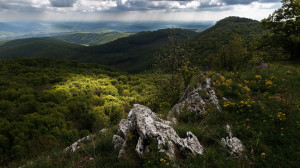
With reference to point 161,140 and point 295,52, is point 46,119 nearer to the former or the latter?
point 161,140

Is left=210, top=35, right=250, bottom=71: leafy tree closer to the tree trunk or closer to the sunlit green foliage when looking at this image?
the tree trunk

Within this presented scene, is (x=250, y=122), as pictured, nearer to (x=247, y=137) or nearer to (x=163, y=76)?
(x=247, y=137)

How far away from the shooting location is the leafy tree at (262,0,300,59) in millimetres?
15352

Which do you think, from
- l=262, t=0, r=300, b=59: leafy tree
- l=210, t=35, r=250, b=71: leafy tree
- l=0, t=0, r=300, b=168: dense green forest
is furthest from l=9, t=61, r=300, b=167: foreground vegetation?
l=262, t=0, r=300, b=59: leafy tree

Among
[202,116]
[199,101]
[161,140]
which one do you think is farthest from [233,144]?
[199,101]

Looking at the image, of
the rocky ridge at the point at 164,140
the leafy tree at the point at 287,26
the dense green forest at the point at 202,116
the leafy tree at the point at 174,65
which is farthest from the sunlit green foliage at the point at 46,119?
the leafy tree at the point at 287,26

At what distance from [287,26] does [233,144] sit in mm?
18444

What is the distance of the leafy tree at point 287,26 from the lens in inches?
604

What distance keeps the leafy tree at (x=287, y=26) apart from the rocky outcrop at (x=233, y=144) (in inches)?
620

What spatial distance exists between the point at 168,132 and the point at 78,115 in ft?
54.7

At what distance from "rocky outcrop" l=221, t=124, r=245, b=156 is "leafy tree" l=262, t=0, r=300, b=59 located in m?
15.7

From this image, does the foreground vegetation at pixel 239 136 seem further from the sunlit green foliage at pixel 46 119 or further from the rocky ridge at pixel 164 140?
the sunlit green foliage at pixel 46 119

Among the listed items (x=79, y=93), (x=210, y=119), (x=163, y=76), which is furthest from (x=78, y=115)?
(x=210, y=119)

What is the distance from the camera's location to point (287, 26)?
16.2 metres
